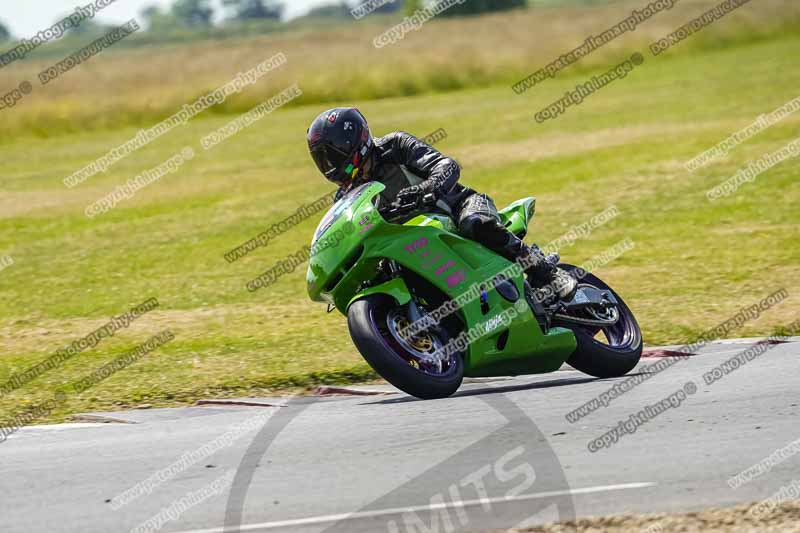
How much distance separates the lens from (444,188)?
27.3 feet

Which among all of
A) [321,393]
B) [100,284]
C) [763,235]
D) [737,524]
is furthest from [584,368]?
[100,284]

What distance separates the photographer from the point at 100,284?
16.3m

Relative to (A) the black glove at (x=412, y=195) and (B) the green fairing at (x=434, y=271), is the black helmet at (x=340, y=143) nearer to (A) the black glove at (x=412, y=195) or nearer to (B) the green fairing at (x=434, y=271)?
(B) the green fairing at (x=434, y=271)

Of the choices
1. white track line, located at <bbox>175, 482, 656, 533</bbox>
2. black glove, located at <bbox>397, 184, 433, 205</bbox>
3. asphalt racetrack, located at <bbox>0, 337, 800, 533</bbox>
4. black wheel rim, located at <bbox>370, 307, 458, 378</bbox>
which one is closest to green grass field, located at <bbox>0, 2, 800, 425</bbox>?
asphalt racetrack, located at <bbox>0, 337, 800, 533</bbox>

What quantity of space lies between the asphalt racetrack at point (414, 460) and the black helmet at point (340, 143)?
160 centimetres

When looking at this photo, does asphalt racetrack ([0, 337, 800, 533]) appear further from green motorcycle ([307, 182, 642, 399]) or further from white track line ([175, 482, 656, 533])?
green motorcycle ([307, 182, 642, 399])

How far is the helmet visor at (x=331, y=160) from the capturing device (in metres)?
8.19

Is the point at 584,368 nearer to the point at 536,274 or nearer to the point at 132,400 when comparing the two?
the point at 536,274

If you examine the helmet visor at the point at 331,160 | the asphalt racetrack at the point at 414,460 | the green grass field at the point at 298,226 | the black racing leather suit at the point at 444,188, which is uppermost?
the helmet visor at the point at 331,160

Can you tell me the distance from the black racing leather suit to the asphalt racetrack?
1.03 m

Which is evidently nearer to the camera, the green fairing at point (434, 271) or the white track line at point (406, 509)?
the white track line at point (406, 509)

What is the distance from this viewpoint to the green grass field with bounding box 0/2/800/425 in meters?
11.2

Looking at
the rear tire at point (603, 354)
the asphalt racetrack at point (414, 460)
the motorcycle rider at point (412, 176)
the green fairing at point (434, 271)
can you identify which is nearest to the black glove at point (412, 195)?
the motorcycle rider at point (412, 176)

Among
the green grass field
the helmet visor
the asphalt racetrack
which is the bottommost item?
the green grass field
